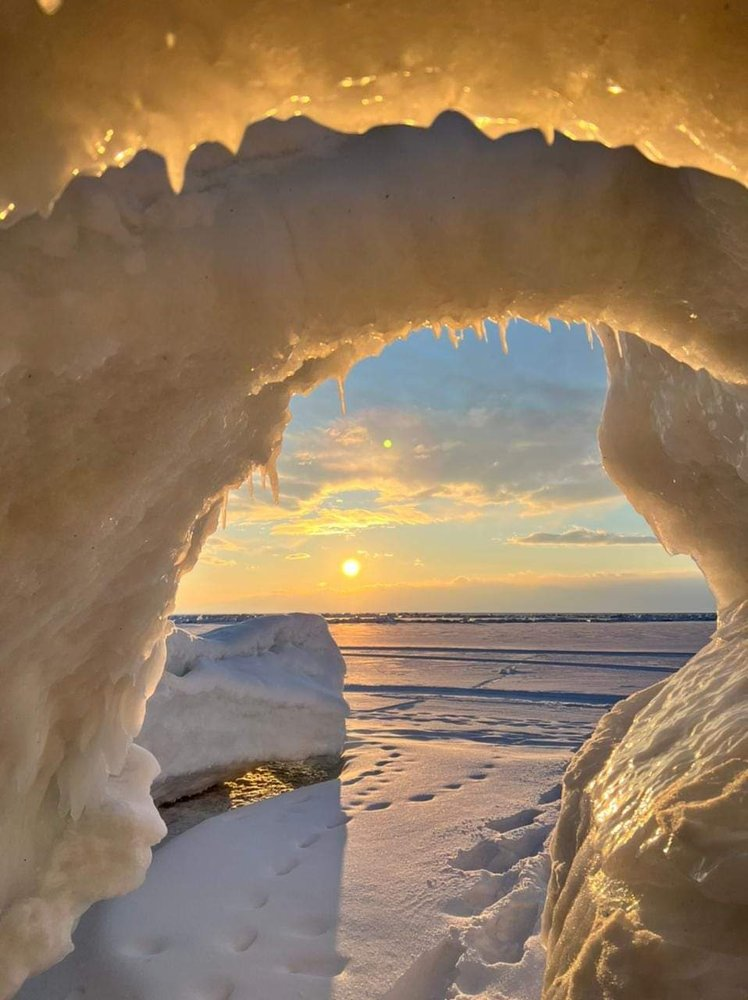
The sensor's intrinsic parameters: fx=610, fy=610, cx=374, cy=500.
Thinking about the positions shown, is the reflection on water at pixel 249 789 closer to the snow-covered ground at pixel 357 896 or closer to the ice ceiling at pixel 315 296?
the snow-covered ground at pixel 357 896

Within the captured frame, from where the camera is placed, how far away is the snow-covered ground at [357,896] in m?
2.79

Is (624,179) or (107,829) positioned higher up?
(624,179)

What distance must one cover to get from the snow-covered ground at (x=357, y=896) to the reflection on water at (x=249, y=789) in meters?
0.26

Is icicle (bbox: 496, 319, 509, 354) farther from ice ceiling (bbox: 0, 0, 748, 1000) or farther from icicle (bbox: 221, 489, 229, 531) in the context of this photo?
icicle (bbox: 221, 489, 229, 531)

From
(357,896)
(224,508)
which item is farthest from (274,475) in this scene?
(357,896)

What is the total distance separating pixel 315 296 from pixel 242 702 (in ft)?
18.8

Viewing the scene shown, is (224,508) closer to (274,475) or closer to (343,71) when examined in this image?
(274,475)

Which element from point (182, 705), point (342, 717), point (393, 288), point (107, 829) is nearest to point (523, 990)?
point (107, 829)

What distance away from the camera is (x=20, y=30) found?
3.11 feet

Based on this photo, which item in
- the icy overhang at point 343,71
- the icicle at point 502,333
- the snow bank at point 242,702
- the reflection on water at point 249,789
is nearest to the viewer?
the icy overhang at point 343,71

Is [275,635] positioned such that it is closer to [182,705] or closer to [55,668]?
[182,705]

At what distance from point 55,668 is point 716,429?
2800 millimetres

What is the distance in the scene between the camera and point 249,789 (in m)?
5.95

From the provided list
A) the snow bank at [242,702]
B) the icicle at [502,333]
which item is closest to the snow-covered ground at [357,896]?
the snow bank at [242,702]
